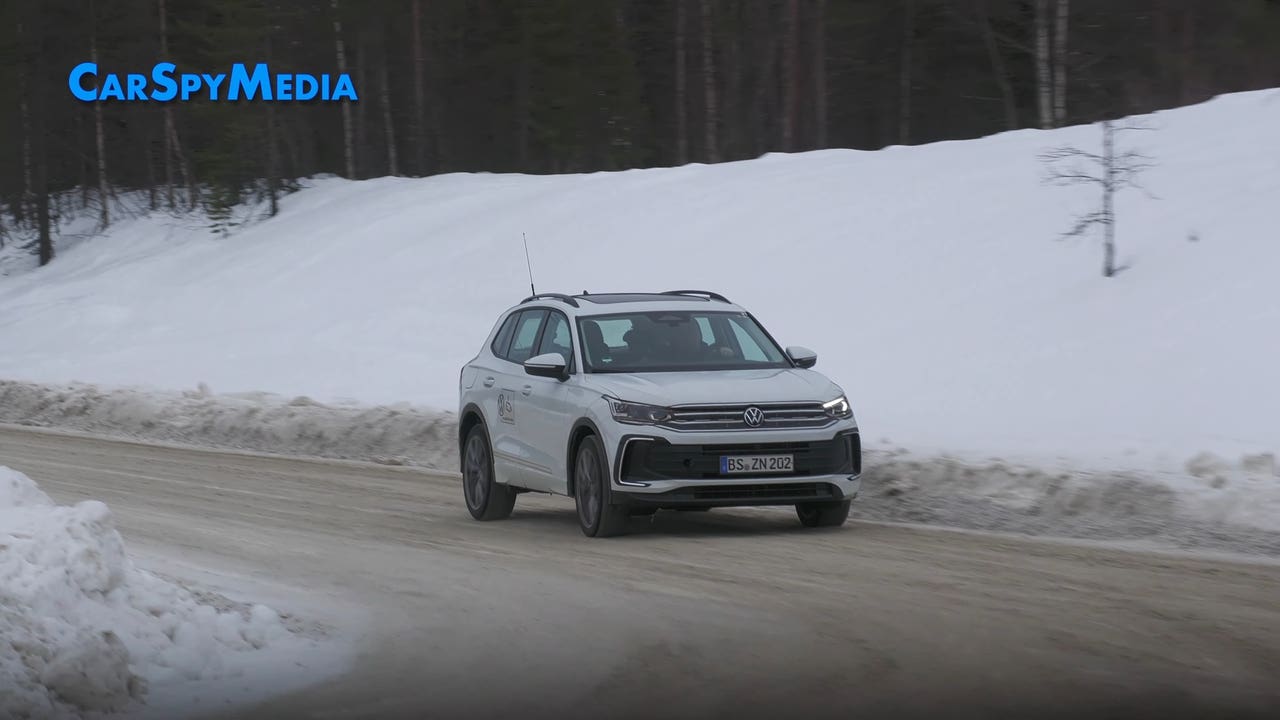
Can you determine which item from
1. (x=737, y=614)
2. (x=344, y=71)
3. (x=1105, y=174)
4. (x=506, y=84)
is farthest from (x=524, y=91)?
(x=737, y=614)

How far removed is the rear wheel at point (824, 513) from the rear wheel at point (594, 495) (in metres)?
1.32

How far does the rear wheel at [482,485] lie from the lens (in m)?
13.5

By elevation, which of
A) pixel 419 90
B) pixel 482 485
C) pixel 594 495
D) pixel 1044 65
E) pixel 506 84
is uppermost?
pixel 506 84

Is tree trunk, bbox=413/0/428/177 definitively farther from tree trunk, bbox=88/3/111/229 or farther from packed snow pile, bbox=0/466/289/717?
packed snow pile, bbox=0/466/289/717

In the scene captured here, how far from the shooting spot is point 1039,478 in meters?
13.1

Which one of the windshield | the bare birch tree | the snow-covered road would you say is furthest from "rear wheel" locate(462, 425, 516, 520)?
the bare birch tree

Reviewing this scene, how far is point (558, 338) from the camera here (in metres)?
12.9

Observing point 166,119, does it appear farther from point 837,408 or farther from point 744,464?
point 744,464

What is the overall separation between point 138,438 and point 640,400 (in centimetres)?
1319

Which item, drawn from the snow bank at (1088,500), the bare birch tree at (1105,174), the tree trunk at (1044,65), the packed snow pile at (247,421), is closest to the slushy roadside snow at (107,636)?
the snow bank at (1088,500)

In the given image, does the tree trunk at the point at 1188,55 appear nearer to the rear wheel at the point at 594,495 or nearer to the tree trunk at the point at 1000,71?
the tree trunk at the point at 1000,71

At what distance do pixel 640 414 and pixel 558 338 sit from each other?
1716 millimetres

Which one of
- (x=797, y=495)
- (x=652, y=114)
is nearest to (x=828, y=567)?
(x=797, y=495)

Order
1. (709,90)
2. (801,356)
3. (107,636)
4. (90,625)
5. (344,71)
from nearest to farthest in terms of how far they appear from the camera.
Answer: (107,636) → (90,625) → (801,356) → (709,90) → (344,71)
